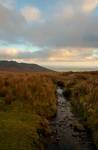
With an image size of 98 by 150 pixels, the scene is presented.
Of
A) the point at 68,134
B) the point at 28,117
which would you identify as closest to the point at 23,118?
the point at 28,117

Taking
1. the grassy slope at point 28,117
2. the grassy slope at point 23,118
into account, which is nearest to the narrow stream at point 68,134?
the grassy slope at point 28,117

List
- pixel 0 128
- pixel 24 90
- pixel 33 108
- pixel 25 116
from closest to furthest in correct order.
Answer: pixel 0 128, pixel 25 116, pixel 33 108, pixel 24 90

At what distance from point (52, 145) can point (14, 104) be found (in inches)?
359

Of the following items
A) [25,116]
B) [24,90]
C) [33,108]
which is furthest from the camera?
[24,90]

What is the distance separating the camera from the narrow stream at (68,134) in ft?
60.0

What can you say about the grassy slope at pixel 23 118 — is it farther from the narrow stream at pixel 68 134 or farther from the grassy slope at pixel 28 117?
the narrow stream at pixel 68 134

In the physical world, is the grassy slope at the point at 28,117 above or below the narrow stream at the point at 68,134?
above

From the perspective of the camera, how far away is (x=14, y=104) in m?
26.8

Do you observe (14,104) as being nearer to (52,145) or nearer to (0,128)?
(0,128)

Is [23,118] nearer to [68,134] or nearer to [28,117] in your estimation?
[28,117]

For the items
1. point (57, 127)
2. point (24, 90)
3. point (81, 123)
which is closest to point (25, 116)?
point (57, 127)

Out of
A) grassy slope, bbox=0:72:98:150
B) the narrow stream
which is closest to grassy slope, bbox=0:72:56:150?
grassy slope, bbox=0:72:98:150

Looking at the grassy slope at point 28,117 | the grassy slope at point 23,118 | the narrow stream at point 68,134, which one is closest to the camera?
the grassy slope at point 23,118

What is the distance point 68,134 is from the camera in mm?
20734
